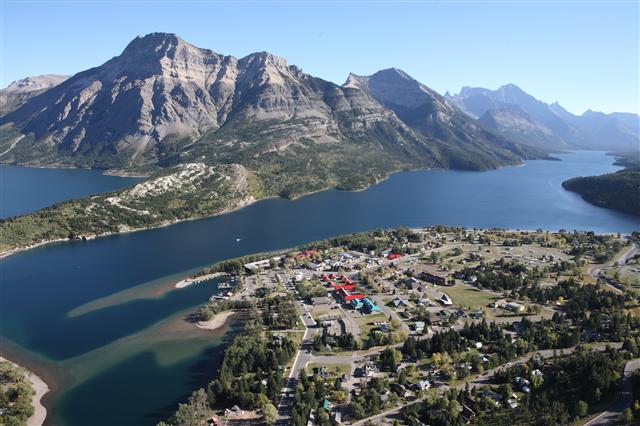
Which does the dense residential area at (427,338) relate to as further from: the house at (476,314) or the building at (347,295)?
the house at (476,314)

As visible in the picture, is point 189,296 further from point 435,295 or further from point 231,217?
point 231,217

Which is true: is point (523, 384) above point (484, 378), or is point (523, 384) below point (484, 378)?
above

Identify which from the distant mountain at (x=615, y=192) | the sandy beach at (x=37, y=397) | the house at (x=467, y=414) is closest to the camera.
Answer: the house at (x=467, y=414)

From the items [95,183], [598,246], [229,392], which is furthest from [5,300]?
[95,183]

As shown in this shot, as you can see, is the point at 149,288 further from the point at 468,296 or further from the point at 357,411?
the point at 468,296

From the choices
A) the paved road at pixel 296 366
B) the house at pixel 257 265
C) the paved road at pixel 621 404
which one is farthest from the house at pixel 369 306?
the paved road at pixel 621 404

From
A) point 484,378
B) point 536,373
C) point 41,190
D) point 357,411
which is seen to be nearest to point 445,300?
point 484,378
